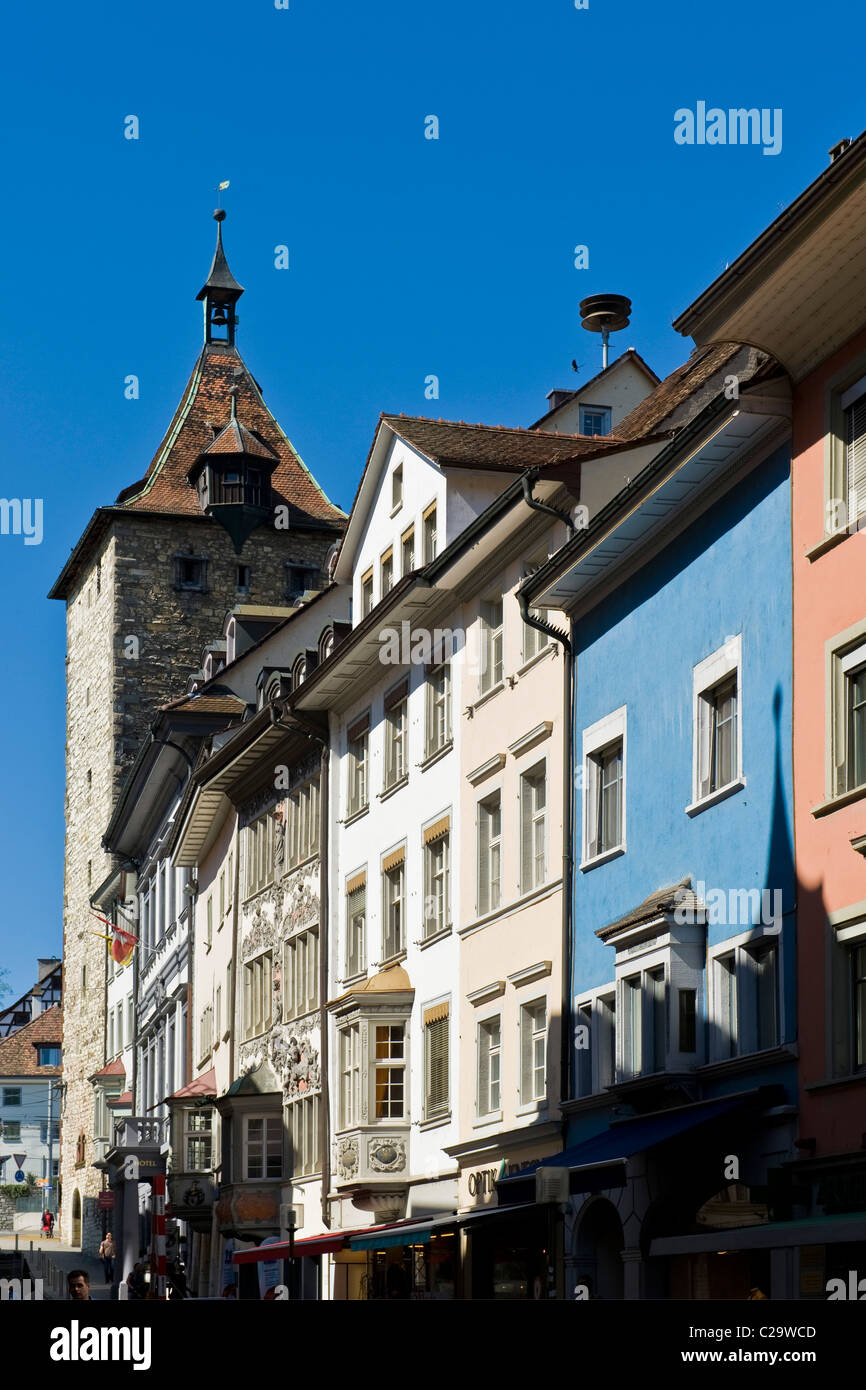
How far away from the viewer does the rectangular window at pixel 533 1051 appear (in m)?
28.3

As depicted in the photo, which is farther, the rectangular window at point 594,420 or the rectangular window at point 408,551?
the rectangular window at point 594,420

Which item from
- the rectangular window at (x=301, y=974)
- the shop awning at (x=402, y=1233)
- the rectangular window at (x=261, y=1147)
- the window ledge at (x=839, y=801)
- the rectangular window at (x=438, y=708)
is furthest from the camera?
the rectangular window at (x=261, y=1147)

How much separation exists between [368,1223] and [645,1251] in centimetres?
1204

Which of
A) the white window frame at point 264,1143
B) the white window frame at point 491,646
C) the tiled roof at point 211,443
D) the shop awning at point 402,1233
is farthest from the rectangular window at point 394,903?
the tiled roof at point 211,443

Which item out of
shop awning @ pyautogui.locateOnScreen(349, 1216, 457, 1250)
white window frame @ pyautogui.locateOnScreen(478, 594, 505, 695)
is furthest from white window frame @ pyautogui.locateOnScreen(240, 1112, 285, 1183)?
white window frame @ pyautogui.locateOnScreen(478, 594, 505, 695)

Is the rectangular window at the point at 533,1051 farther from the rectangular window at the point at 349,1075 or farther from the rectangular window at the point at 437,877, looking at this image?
the rectangular window at the point at 349,1075

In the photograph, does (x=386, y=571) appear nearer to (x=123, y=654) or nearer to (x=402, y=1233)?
(x=402, y=1233)

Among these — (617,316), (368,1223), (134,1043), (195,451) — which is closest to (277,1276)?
(368,1223)

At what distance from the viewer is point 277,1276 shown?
33531 millimetres

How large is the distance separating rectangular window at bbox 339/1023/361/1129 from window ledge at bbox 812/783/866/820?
15744 millimetres

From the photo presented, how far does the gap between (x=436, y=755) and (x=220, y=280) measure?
5944 centimetres

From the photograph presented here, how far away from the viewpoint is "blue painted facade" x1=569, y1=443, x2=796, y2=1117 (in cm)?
2150

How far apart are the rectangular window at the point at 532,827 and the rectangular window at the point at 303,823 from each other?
10.3 metres
